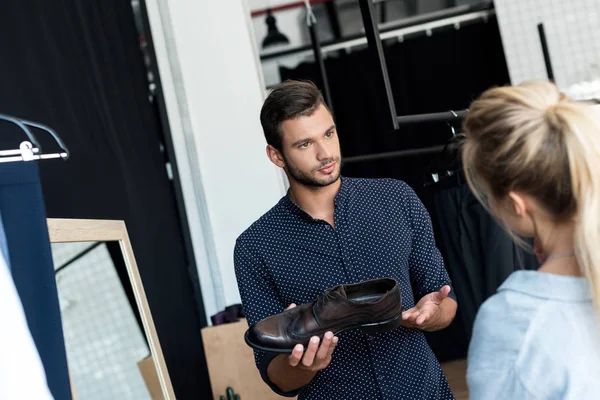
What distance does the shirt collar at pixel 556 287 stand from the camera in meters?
1.24

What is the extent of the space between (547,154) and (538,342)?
28 cm

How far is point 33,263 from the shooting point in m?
1.84

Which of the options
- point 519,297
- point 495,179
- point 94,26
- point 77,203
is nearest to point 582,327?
point 519,297

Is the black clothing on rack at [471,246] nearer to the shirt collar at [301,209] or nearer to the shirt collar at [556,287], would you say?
the shirt collar at [301,209]

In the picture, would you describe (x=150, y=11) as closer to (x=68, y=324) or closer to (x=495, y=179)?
(x=68, y=324)

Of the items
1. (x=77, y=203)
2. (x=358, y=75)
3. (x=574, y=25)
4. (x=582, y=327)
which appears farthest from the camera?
(x=358, y=75)

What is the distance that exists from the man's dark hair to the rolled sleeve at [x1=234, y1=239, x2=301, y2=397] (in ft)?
1.06

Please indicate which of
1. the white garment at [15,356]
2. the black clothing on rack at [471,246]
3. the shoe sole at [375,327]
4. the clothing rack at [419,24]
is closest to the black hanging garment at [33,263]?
the white garment at [15,356]

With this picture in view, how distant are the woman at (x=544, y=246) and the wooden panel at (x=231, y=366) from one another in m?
2.57

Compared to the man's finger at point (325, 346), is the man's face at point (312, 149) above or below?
above

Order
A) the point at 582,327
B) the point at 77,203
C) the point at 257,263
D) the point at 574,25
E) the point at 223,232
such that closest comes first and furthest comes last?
the point at 582,327
the point at 257,263
the point at 77,203
the point at 223,232
the point at 574,25

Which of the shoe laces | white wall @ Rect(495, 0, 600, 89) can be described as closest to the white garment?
the shoe laces

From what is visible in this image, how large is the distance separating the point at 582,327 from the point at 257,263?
1.16m

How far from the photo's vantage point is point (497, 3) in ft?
18.9
